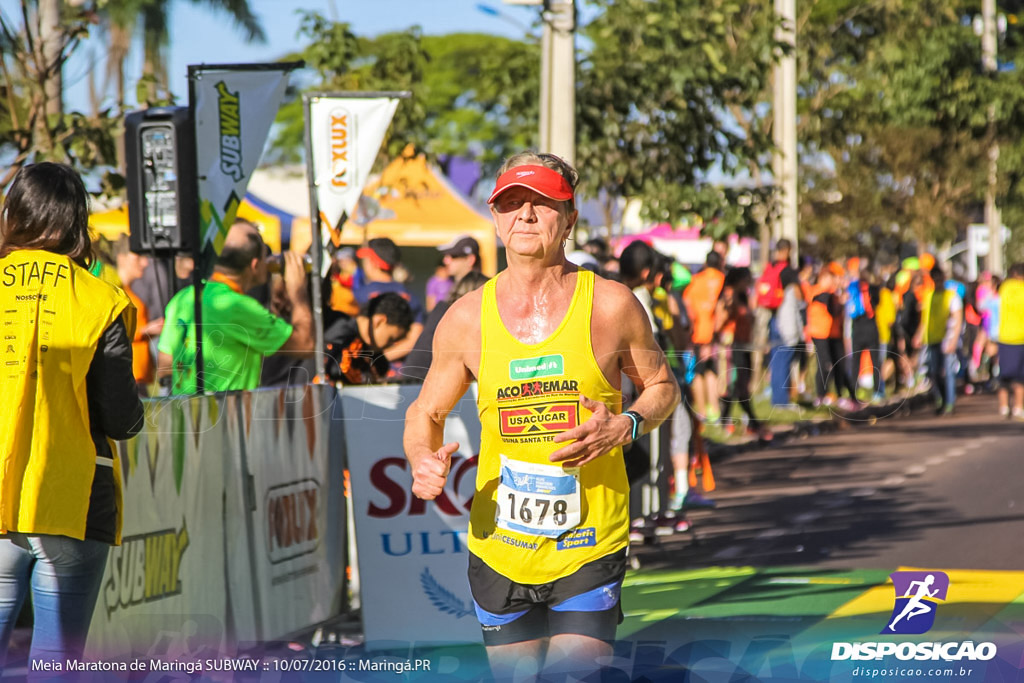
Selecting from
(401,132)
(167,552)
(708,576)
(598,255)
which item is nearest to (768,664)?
(167,552)

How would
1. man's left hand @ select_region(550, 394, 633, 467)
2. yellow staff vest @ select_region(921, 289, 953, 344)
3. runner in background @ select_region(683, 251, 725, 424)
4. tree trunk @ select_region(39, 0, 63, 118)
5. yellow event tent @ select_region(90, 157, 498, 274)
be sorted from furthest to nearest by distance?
yellow event tent @ select_region(90, 157, 498, 274)
yellow staff vest @ select_region(921, 289, 953, 344)
runner in background @ select_region(683, 251, 725, 424)
tree trunk @ select_region(39, 0, 63, 118)
man's left hand @ select_region(550, 394, 633, 467)

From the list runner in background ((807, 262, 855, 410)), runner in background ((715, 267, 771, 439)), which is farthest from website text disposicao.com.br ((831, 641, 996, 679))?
runner in background ((807, 262, 855, 410))

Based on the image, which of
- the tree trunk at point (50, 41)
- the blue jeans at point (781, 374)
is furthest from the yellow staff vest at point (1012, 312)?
the tree trunk at point (50, 41)

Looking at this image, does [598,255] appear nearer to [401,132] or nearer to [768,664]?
[768,664]

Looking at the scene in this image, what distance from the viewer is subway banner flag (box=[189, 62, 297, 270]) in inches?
288

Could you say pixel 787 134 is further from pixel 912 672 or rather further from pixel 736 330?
pixel 912 672

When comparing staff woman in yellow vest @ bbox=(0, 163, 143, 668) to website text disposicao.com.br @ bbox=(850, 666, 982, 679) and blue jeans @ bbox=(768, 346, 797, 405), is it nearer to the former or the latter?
website text disposicao.com.br @ bbox=(850, 666, 982, 679)

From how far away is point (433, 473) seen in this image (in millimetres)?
3744

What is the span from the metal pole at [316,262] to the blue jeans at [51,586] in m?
3.14

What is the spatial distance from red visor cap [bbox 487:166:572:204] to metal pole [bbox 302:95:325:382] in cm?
359

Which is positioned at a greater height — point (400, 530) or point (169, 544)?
point (169, 544)

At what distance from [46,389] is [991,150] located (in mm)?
34735

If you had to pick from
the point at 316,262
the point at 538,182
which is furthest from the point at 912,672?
the point at 316,262

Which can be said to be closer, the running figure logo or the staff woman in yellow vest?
the staff woman in yellow vest
